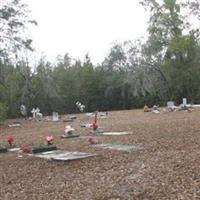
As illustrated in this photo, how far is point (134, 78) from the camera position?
42438mm

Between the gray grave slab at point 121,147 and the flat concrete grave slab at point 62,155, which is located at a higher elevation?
the gray grave slab at point 121,147

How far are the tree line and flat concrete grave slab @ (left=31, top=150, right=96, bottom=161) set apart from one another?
87.4 ft

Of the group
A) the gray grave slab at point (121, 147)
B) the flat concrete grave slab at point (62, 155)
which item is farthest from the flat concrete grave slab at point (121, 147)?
the flat concrete grave slab at point (62, 155)

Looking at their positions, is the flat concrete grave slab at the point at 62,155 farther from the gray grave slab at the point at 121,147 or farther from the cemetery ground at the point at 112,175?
the gray grave slab at the point at 121,147

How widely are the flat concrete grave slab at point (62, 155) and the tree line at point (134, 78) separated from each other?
26.6 metres

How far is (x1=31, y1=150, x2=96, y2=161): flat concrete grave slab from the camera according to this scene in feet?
32.0

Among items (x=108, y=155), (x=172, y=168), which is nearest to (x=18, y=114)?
(x=108, y=155)

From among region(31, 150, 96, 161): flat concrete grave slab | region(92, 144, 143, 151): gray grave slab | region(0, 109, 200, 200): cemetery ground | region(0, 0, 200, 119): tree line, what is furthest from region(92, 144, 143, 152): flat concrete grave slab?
region(0, 0, 200, 119): tree line

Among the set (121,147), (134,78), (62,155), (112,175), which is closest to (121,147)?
(121,147)

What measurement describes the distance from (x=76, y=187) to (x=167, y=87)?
36.1 m

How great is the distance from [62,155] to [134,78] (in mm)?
32637

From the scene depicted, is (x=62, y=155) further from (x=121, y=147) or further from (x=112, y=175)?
(x=112, y=175)

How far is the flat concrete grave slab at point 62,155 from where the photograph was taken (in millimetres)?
9742

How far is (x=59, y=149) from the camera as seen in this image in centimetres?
1170
